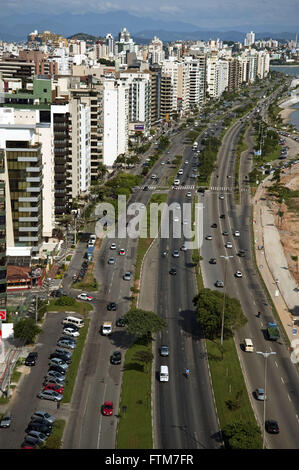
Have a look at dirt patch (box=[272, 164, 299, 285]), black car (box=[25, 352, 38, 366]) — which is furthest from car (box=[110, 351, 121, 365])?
dirt patch (box=[272, 164, 299, 285])

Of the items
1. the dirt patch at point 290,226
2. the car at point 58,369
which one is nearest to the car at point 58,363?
the car at point 58,369

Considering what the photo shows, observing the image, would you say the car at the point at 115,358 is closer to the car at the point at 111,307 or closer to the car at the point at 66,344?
the car at the point at 66,344

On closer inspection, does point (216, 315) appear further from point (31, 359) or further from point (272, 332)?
point (31, 359)

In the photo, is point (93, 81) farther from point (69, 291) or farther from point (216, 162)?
point (69, 291)

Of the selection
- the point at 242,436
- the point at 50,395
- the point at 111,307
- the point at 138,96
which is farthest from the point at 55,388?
the point at 138,96

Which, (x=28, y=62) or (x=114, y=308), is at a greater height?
(x=28, y=62)

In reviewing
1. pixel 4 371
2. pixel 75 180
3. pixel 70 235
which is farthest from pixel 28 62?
pixel 4 371

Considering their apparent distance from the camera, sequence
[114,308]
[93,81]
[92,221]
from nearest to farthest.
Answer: [114,308], [92,221], [93,81]
